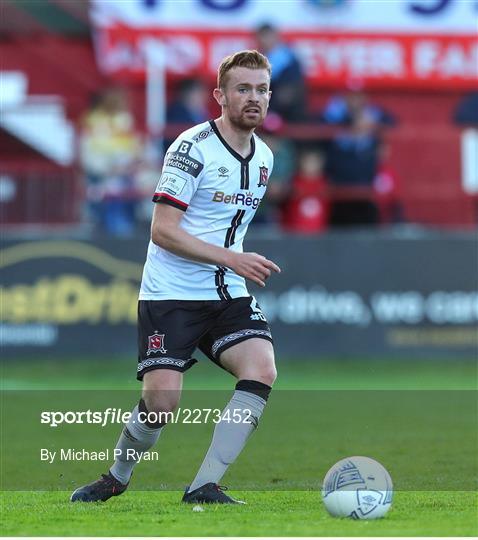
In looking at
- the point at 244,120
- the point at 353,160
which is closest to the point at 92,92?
the point at 353,160

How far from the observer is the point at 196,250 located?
704 centimetres

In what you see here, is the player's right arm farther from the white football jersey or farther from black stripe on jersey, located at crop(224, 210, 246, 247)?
black stripe on jersey, located at crop(224, 210, 246, 247)

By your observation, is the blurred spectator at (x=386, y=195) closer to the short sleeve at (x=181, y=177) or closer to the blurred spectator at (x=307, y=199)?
the blurred spectator at (x=307, y=199)

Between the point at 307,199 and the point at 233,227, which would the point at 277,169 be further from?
the point at 233,227

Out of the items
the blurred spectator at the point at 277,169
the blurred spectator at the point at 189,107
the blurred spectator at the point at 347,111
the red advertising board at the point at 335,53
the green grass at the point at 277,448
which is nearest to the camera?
the green grass at the point at 277,448

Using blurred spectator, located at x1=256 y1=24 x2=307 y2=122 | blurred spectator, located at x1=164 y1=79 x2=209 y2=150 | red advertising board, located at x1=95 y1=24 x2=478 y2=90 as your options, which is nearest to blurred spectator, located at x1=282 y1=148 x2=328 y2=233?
blurred spectator, located at x1=256 y1=24 x2=307 y2=122

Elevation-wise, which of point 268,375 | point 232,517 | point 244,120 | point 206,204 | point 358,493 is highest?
point 244,120

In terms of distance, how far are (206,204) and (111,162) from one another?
34.8 feet

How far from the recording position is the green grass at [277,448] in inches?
254


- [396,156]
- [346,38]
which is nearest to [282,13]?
[346,38]

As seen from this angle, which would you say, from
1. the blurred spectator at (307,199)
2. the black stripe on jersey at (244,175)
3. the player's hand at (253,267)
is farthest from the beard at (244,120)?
the blurred spectator at (307,199)

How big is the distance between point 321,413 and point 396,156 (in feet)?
30.7

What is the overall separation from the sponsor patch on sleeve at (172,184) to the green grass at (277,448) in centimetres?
171

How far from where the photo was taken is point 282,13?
68.9ft
